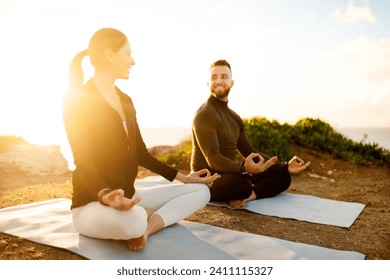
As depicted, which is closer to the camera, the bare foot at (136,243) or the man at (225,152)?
the bare foot at (136,243)

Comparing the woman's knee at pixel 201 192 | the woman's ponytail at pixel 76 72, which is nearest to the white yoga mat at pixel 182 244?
the woman's knee at pixel 201 192

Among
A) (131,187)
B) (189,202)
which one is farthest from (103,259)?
(189,202)

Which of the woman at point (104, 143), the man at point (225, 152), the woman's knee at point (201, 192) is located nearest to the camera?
the woman at point (104, 143)

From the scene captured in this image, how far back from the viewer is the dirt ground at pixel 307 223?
2.86m

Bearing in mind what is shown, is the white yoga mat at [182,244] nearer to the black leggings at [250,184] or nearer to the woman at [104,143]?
the woman at [104,143]

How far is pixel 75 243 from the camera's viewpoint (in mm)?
2705

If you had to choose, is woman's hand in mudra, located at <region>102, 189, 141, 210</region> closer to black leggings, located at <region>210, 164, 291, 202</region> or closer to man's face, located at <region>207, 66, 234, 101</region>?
black leggings, located at <region>210, 164, 291, 202</region>

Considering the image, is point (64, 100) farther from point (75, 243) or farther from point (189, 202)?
point (189, 202)

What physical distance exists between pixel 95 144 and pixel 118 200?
0.50m

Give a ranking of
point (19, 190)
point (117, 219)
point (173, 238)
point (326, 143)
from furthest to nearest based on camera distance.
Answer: point (326, 143)
point (19, 190)
point (173, 238)
point (117, 219)

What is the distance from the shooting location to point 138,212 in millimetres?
2461

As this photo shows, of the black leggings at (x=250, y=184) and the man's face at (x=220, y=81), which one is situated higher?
the man's face at (x=220, y=81)

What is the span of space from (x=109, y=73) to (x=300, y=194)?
3263 millimetres

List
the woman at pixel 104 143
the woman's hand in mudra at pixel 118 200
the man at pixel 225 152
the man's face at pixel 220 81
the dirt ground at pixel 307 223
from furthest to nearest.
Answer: the man's face at pixel 220 81, the man at pixel 225 152, the dirt ground at pixel 307 223, the woman at pixel 104 143, the woman's hand in mudra at pixel 118 200
